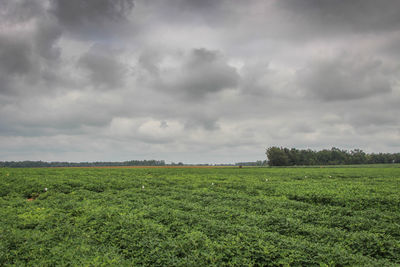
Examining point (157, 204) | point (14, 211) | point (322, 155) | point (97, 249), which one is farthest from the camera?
point (322, 155)

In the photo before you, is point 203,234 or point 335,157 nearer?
point 203,234

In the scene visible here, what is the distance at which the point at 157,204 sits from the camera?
1614 cm

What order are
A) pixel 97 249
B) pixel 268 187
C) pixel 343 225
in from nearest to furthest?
pixel 97 249
pixel 343 225
pixel 268 187

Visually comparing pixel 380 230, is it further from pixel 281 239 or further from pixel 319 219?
pixel 281 239

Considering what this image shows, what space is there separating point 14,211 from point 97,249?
911 cm

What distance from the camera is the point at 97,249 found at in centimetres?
903

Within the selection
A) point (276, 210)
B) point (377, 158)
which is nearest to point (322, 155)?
point (377, 158)

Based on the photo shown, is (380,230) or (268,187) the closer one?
(380,230)

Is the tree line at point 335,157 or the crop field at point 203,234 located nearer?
the crop field at point 203,234

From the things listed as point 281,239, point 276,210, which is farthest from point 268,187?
point 281,239

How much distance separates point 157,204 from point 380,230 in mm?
12849

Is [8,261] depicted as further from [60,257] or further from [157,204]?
[157,204]

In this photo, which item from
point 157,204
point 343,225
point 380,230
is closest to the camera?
point 380,230

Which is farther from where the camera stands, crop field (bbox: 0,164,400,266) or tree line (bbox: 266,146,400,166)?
tree line (bbox: 266,146,400,166)
